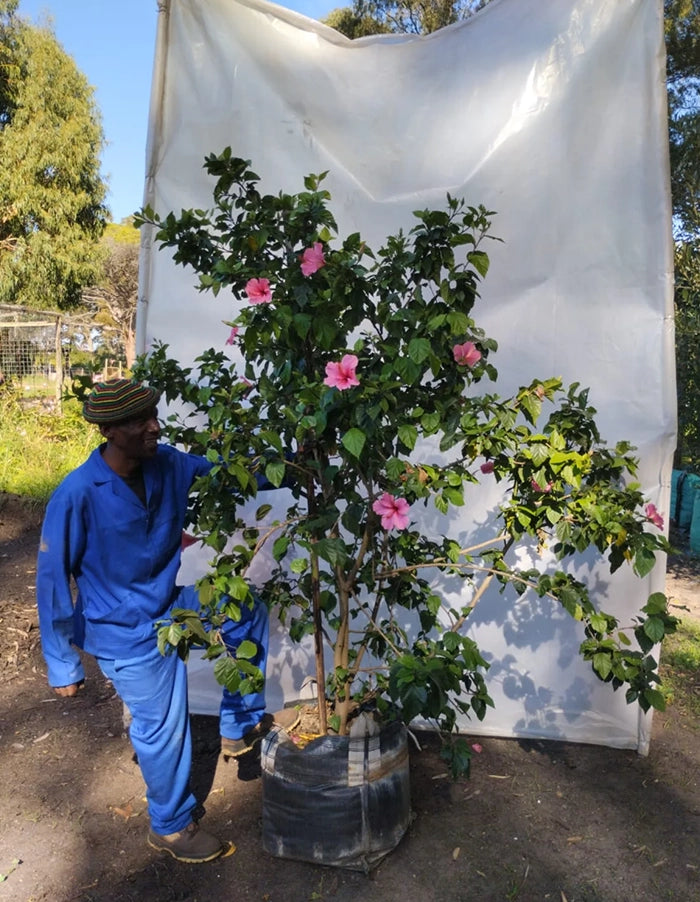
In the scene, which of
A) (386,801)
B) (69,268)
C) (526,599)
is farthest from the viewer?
(69,268)

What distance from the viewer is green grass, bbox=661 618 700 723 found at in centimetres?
372

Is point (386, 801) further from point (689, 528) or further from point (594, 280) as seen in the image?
point (689, 528)

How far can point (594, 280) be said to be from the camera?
120 inches

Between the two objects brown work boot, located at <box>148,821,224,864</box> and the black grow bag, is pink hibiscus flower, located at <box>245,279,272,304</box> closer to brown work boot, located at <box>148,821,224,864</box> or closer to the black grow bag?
the black grow bag

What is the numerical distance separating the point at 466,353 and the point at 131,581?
1.34 meters

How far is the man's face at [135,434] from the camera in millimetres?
2299

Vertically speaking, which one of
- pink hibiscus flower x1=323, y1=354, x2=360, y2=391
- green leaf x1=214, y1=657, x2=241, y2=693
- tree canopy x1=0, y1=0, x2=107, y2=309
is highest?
tree canopy x1=0, y1=0, x2=107, y2=309

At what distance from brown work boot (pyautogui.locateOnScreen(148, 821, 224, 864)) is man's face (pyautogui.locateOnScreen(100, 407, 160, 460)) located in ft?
4.33

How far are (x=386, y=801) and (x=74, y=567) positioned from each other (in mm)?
1284

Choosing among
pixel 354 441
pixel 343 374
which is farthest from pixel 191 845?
pixel 343 374

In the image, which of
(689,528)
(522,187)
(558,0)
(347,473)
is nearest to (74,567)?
(347,473)

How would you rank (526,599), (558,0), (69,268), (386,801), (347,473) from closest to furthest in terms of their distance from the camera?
1. (347,473)
2. (386,801)
3. (558,0)
4. (526,599)
5. (69,268)

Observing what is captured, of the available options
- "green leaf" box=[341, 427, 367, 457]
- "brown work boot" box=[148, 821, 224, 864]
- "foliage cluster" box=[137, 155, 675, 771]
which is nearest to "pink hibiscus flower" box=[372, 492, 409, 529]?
"foliage cluster" box=[137, 155, 675, 771]

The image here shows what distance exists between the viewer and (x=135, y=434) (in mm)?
2307
